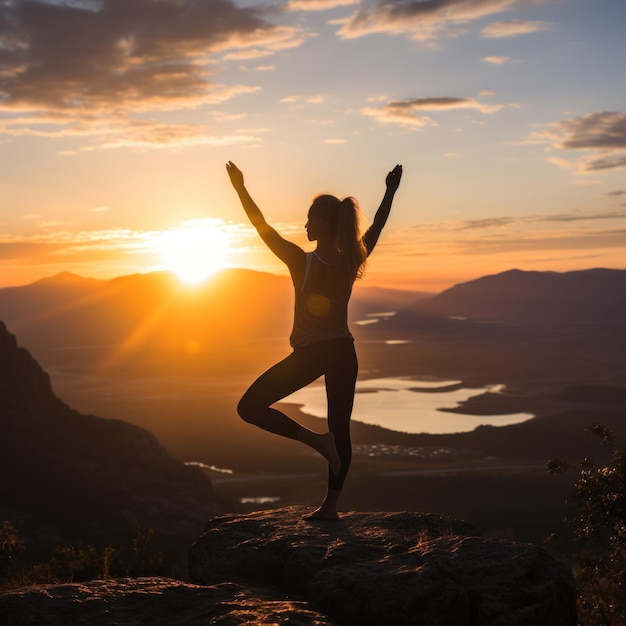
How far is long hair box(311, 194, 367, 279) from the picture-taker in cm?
662

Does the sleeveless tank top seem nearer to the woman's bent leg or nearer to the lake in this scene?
the woman's bent leg

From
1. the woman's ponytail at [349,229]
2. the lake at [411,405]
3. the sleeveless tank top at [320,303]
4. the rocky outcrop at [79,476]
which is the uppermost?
the woman's ponytail at [349,229]

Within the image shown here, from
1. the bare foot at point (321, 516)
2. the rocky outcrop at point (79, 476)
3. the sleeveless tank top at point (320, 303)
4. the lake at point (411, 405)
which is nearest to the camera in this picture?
the sleeveless tank top at point (320, 303)

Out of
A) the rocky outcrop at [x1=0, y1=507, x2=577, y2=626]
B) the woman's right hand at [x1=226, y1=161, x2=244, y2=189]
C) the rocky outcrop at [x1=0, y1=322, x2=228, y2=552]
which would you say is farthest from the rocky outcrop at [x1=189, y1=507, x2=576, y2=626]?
the rocky outcrop at [x1=0, y1=322, x2=228, y2=552]

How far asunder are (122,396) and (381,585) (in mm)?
118274

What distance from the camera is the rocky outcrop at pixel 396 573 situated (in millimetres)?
5598

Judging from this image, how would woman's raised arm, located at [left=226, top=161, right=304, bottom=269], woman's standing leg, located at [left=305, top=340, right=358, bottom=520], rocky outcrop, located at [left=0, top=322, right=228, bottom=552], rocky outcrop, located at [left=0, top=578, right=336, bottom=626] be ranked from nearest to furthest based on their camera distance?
1. rocky outcrop, located at [left=0, top=578, right=336, bottom=626]
2. woman's raised arm, located at [left=226, top=161, right=304, bottom=269]
3. woman's standing leg, located at [left=305, top=340, right=358, bottom=520]
4. rocky outcrop, located at [left=0, top=322, right=228, bottom=552]

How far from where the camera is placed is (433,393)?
117m

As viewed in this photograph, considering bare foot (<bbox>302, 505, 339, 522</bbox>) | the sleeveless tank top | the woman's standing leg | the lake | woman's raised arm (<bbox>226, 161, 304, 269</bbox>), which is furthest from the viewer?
the lake

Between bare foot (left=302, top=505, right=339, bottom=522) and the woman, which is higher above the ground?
the woman

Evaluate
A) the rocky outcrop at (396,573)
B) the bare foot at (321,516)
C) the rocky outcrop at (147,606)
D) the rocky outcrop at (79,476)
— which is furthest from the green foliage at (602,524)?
the rocky outcrop at (79,476)

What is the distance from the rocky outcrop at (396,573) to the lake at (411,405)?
71757 mm

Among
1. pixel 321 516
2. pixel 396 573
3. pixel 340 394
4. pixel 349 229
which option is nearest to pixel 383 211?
pixel 349 229

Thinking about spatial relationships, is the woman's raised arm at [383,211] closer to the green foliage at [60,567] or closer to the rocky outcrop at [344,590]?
the rocky outcrop at [344,590]
